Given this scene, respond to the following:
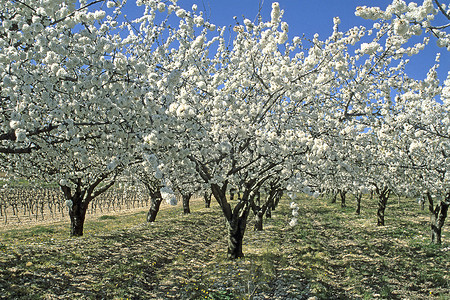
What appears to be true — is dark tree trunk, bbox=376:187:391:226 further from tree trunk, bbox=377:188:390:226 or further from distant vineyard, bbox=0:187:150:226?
distant vineyard, bbox=0:187:150:226

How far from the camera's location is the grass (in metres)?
9.87

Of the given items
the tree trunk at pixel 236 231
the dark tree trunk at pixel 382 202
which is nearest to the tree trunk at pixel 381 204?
the dark tree trunk at pixel 382 202

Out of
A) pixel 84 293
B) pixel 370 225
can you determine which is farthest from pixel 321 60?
pixel 370 225

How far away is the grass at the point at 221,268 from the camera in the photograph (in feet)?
32.4

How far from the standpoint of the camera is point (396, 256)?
15.1 meters

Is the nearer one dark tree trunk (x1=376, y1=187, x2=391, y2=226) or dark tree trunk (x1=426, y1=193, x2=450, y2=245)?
dark tree trunk (x1=426, y1=193, x2=450, y2=245)

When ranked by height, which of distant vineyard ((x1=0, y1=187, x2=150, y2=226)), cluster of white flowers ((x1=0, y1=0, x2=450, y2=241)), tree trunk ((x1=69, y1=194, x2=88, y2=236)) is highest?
cluster of white flowers ((x1=0, y1=0, x2=450, y2=241))

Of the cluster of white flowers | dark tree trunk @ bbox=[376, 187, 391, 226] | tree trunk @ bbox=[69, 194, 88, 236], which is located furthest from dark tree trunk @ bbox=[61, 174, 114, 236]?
dark tree trunk @ bbox=[376, 187, 391, 226]

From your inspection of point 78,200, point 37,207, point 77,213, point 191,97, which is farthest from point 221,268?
point 37,207

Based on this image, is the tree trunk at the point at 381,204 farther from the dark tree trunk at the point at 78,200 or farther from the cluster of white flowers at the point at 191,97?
the dark tree trunk at the point at 78,200

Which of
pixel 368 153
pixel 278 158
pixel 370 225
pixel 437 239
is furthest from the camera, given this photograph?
pixel 370 225

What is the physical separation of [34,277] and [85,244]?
5.37 m

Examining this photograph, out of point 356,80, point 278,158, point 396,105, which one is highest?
point 356,80

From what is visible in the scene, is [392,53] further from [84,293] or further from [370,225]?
[370,225]
